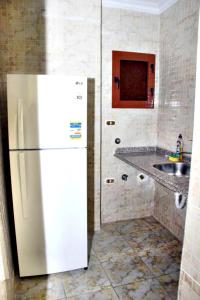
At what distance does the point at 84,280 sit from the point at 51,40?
2.29m

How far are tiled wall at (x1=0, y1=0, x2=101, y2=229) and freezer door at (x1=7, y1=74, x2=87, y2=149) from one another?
1.81 ft

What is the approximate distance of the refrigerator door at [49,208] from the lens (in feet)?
6.18

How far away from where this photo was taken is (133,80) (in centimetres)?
286

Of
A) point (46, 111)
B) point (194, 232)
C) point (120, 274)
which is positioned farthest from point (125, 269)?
point (194, 232)

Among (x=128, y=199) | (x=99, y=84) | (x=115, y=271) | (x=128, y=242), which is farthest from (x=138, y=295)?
(x=99, y=84)

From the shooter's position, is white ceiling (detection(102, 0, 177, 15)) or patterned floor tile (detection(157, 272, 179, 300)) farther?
white ceiling (detection(102, 0, 177, 15))

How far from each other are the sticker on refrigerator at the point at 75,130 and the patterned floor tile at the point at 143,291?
128cm

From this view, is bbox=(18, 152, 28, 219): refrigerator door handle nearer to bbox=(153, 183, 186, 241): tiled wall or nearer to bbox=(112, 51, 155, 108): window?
bbox=(112, 51, 155, 108): window

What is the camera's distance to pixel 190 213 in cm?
70

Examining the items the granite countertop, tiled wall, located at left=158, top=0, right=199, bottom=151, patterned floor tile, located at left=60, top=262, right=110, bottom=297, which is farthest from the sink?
patterned floor tile, located at left=60, top=262, right=110, bottom=297

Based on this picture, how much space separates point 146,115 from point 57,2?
5.15 ft

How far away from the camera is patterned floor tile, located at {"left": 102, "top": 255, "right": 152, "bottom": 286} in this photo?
6.63ft

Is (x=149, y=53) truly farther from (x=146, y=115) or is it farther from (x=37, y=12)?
(x=37, y=12)

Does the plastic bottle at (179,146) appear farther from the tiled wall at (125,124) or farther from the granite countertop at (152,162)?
the tiled wall at (125,124)
